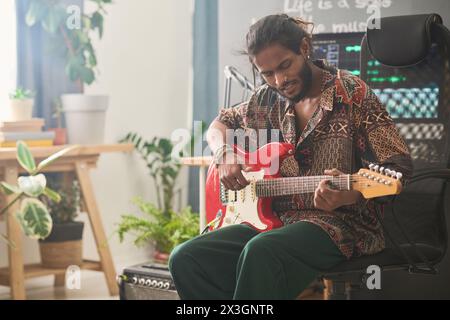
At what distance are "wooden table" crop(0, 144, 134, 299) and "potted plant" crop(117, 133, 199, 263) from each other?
152 mm

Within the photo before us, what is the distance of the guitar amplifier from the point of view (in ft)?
8.77

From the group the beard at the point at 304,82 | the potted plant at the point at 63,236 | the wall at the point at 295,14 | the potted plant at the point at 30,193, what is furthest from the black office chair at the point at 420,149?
the potted plant at the point at 63,236

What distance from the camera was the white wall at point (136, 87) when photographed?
3846 millimetres

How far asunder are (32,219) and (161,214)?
0.84 m

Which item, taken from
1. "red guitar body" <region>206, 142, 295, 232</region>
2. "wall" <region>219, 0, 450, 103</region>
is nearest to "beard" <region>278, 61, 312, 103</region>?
"red guitar body" <region>206, 142, 295, 232</region>

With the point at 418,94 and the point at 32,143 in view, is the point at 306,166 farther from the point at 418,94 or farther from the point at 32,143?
the point at 32,143

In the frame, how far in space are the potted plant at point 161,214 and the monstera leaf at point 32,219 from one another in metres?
0.43

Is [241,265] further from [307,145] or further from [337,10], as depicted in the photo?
[337,10]

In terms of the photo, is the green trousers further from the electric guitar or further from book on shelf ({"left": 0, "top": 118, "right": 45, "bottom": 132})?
book on shelf ({"left": 0, "top": 118, "right": 45, "bottom": 132})

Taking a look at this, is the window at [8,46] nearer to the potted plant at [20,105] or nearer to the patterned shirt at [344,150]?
the potted plant at [20,105]

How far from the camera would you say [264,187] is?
1.97 metres

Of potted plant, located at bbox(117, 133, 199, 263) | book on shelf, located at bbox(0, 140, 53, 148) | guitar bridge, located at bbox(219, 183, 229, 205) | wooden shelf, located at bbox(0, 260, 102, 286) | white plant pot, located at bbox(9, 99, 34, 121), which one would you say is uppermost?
white plant pot, located at bbox(9, 99, 34, 121)
